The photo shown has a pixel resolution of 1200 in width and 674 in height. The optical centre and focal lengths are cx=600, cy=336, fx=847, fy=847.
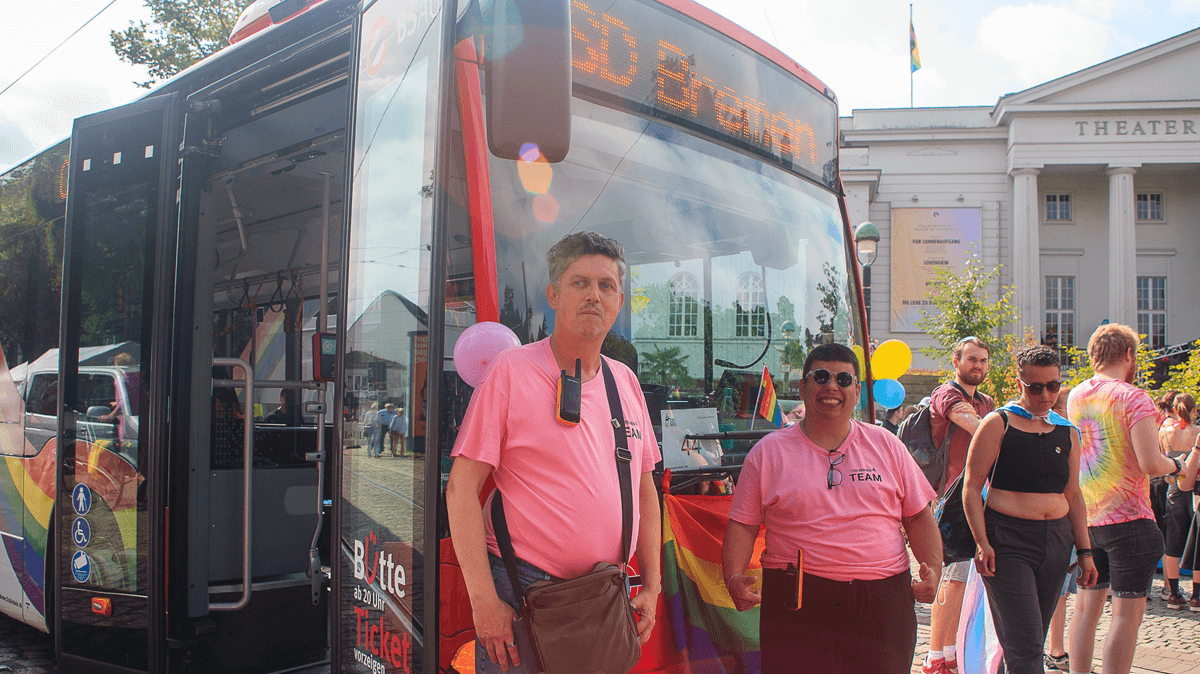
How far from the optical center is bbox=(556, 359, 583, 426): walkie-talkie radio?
226 centimetres

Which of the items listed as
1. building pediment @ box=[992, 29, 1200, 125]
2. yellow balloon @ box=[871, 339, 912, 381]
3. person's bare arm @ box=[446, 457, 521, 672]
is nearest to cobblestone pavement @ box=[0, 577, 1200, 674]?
yellow balloon @ box=[871, 339, 912, 381]

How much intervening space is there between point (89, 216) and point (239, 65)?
4.23 ft

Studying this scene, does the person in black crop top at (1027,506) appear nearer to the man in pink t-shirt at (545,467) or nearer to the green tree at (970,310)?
the man in pink t-shirt at (545,467)

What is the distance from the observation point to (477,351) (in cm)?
246

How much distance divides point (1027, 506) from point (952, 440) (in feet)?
3.65

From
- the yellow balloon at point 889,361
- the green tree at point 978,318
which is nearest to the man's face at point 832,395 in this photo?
the yellow balloon at point 889,361

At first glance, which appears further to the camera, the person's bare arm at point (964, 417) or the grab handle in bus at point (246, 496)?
the person's bare arm at point (964, 417)

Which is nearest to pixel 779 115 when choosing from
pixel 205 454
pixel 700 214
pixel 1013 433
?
pixel 700 214

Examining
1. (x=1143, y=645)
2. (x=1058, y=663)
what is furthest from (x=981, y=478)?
(x=1143, y=645)

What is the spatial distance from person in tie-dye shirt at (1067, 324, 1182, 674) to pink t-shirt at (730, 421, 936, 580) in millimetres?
2072

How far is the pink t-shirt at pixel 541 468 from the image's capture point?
7.39 feet

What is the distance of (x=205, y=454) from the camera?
4023mm

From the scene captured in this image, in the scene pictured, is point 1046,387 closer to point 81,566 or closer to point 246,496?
→ point 246,496

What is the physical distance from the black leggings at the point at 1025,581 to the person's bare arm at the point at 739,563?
1484 millimetres
